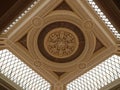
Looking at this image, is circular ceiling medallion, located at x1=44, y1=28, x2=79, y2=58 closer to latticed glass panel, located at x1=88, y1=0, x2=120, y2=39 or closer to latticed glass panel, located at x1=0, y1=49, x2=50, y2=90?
latticed glass panel, located at x1=0, y1=49, x2=50, y2=90

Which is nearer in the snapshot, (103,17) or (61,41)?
(103,17)

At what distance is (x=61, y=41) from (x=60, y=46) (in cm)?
29

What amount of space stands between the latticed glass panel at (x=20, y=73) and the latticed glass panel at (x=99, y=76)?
1.66 meters

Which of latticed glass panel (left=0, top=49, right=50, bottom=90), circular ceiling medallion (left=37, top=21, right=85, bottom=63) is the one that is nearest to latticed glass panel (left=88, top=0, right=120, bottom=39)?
circular ceiling medallion (left=37, top=21, right=85, bottom=63)

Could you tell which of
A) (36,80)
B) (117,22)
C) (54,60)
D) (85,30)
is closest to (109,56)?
(85,30)

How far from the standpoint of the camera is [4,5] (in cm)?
832

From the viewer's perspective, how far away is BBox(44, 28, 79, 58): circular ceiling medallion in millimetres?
15763

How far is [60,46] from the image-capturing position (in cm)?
1603

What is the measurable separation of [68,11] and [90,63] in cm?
306

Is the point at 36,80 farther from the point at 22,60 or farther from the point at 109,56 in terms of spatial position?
the point at 109,56

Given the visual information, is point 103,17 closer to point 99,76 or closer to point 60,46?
point 60,46

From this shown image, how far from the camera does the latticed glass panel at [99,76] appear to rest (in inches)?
644

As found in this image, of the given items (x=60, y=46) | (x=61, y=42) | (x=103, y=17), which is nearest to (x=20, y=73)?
(x=60, y=46)

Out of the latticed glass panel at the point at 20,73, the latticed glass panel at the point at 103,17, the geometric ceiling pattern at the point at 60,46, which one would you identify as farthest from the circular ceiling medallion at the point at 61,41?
the latticed glass panel at the point at 103,17
